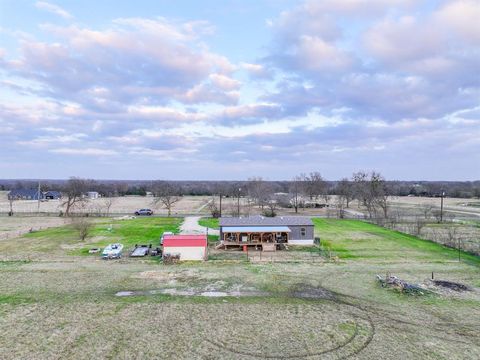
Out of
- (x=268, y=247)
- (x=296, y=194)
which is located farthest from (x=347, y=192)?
(x=268, y=247)

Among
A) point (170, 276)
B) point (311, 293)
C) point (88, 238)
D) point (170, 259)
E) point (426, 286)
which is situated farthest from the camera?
point (88, 238)

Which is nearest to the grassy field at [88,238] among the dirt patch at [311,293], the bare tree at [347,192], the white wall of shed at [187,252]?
the white wall of shed at [187,252]

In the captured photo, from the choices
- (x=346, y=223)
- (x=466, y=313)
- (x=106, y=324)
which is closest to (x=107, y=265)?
(x=106, y=324)

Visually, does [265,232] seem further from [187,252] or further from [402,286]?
[402,286]

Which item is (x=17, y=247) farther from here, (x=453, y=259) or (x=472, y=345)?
(x=453, y=259)

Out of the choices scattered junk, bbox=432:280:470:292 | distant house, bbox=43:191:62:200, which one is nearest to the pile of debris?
scattered junk, bbox=432:280:470:292

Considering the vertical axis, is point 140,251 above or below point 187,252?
below

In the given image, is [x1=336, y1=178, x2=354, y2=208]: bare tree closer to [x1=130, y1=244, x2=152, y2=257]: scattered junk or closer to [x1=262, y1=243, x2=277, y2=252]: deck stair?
[x1=262, y1=243, x2=277, y2=252]: deck stair
